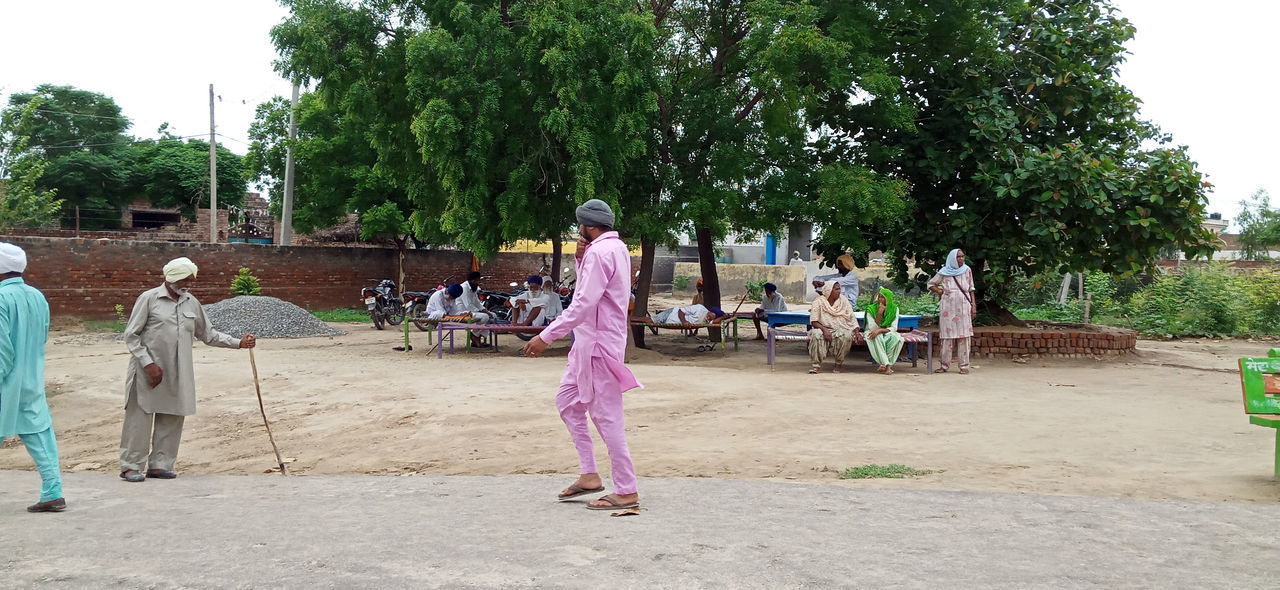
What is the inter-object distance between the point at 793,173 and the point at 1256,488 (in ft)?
29.6

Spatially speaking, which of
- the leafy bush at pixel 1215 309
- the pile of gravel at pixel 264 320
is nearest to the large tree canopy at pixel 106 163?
the pile of gravel at pixel 264 320

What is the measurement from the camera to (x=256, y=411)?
9.96 m

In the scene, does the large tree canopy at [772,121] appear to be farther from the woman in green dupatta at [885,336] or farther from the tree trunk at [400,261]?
the tree trunk at [400,261]

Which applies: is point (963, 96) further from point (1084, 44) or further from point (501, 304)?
point (501, 304)

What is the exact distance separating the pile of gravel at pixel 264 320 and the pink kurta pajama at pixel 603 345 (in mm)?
14782

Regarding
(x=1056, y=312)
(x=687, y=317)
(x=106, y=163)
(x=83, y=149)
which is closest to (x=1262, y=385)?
(x=687, y=317)

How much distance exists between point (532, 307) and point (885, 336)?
5565 millimetres

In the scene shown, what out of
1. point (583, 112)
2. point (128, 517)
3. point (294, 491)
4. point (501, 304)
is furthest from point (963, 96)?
point (128, 517)

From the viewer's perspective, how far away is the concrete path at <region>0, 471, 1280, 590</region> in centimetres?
399

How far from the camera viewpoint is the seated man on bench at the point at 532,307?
50.8 feet

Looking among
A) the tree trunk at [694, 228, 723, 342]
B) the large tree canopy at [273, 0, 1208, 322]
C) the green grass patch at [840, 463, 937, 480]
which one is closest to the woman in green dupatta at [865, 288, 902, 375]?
the large tree canopy at [273, 0, 1208, 322]

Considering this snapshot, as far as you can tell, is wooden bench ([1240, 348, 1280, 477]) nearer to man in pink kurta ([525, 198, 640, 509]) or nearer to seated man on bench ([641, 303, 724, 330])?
man in pink kurta ([525, 198, 640, 509])

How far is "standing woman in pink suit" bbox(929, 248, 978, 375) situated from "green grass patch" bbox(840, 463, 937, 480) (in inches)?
264

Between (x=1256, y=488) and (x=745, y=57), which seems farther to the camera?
(x=745, y=57)
